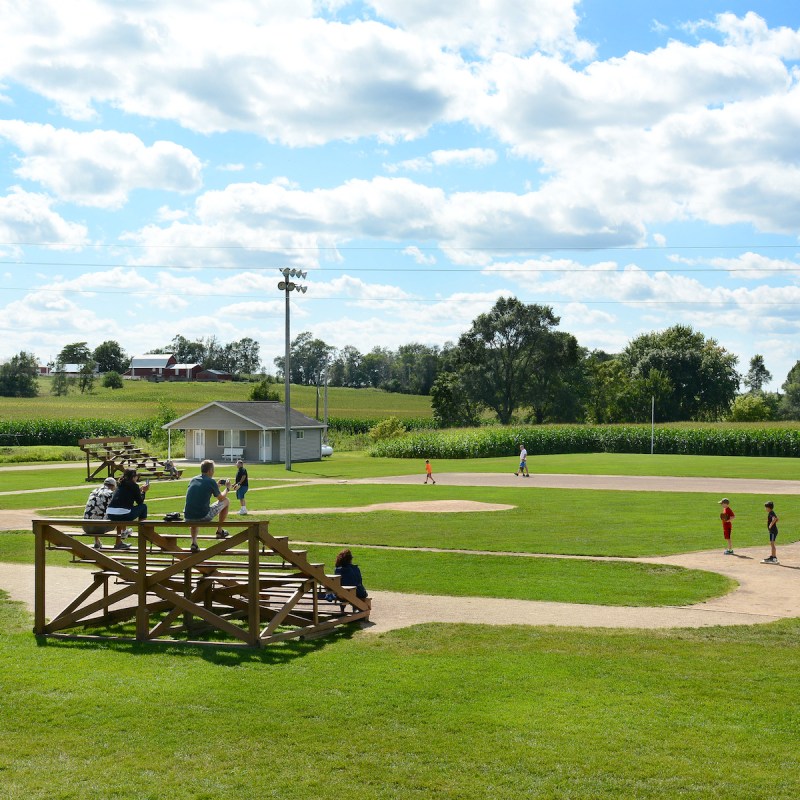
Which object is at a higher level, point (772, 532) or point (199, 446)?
point (199, 446)

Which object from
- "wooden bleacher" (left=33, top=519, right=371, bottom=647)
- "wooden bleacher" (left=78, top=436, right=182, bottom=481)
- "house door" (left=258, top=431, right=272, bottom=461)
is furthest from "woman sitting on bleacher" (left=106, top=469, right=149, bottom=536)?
"house door" (left=258, top=431, right=272, bottom=461)

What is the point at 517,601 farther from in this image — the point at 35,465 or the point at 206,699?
the point at 35,465

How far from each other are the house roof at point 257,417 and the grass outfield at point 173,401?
3203 cm

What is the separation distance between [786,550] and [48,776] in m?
19.5

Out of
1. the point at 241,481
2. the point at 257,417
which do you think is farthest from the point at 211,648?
the point at 257,417

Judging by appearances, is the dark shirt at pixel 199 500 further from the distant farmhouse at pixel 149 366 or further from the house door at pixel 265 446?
the distant farmhouse at pixel 149 366

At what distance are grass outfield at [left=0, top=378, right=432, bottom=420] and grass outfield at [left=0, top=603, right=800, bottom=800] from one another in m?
89.1

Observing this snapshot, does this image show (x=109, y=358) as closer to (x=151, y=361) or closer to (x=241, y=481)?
(x=151, y=361)

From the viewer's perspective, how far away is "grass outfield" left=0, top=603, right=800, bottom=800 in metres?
8.01

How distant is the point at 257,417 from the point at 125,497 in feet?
168

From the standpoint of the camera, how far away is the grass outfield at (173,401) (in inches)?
4141

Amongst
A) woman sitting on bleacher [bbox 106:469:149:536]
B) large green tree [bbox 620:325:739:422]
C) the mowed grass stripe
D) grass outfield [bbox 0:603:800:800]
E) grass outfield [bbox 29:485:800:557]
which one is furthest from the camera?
large green tree [bbox 620:325:739:422]

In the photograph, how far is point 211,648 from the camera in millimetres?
12734

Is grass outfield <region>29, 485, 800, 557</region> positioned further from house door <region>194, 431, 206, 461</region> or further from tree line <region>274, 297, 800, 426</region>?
tree line <region>274, 297, 800, 426</region>
